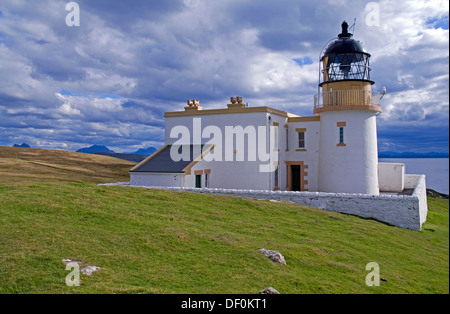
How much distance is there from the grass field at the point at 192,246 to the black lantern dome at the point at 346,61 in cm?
1082

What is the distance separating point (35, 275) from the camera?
750 cm

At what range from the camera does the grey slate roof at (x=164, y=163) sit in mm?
23250

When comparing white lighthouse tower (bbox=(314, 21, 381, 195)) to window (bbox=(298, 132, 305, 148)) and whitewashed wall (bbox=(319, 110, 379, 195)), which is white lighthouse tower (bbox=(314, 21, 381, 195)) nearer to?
whitewashed wall (bbox=(319, 110, 379, 195))

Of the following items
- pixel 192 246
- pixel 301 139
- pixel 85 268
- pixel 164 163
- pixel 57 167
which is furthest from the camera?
pixel 57 167

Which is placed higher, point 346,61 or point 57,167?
point 346,61

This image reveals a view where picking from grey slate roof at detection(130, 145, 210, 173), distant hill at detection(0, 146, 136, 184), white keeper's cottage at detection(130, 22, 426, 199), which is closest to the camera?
grey slate roof at detection(130, 145, 210, 173)

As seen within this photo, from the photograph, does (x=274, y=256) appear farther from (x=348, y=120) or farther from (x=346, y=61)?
(x=346, y=61)

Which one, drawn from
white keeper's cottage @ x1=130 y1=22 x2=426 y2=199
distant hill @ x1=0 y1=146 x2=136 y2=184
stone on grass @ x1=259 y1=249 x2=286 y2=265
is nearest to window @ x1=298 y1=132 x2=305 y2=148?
white keeper's cottage @ x1=130 y1=22 x2=426 y2=199

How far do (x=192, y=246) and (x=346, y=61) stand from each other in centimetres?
1910

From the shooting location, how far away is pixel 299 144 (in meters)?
26.3

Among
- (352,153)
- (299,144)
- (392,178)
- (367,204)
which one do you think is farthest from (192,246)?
(392,178)

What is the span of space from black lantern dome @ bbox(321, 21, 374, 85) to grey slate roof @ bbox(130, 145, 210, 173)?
9818 millimetres

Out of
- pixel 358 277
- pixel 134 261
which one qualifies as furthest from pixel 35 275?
pixel 358 277

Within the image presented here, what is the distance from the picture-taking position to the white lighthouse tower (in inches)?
944
